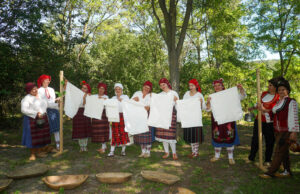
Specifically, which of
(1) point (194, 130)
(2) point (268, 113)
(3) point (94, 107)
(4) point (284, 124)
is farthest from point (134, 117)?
(4) point (284, 124)

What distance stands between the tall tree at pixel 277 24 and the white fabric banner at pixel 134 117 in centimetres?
867

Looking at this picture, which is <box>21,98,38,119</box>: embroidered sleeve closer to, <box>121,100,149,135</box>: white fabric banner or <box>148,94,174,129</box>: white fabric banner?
<box>121,100,149,135</box>: white fabric banner

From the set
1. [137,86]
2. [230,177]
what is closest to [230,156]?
[230,177]

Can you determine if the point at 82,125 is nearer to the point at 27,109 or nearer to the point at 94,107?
the point at 94,107

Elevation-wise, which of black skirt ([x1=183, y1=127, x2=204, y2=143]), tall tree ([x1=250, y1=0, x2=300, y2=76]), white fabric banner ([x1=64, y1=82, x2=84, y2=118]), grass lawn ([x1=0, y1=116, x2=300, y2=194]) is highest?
tall tree ([x1=250, y1=0, x2=300, y2=76])

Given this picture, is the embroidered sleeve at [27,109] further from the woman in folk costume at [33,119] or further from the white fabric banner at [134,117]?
the white fabric banner at [134,117]

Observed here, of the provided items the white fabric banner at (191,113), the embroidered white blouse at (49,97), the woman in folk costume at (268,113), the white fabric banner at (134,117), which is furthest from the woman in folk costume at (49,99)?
the woman in folk costume at (268,113)

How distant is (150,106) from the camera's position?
545 cm

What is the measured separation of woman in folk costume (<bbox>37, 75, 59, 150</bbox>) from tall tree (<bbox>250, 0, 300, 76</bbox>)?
10.4 metres

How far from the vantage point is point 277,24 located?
36.7ft

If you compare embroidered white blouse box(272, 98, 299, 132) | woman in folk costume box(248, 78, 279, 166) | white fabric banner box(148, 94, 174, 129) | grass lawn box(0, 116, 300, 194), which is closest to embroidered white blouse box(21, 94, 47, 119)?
grass lawn box(0, 116, 300, 194)

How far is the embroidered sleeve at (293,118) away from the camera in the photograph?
3863 mm

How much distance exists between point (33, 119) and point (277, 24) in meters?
12.1

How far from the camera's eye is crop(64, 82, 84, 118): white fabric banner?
5723 mm
